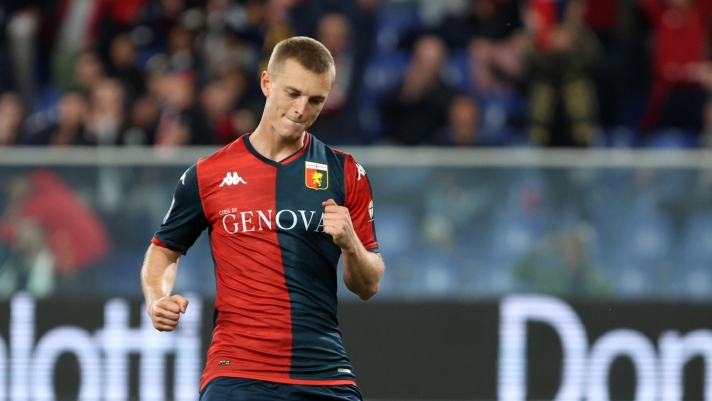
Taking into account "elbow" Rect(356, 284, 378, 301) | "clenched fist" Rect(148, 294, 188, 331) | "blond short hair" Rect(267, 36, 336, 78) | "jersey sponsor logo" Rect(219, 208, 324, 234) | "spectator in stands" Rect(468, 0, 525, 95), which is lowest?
"clenched fist" Rect(148, 294, 188, 331)

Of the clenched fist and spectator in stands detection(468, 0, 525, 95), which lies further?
spectator in stands detection(468, 0, 525, 95)

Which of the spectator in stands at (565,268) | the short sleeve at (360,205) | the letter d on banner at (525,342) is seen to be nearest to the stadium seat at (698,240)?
the spectator in stands at (565,268)

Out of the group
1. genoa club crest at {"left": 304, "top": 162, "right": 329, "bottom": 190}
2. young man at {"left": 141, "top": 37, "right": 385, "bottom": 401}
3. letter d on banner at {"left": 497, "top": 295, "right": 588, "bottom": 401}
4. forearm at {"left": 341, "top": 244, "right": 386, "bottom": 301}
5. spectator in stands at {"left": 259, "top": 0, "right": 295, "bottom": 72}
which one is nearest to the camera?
forearm at {"left": 341, "top": 244, "right": 386, "bottom": 301}

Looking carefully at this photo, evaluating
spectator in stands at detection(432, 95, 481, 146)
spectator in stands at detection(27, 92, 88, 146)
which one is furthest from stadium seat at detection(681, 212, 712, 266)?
spectator in stands at detection(27, 92, 88, 146)

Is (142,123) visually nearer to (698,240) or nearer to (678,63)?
(698,240)

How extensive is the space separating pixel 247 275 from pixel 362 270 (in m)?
0.44

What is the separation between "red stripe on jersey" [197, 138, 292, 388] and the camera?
4.20 metres

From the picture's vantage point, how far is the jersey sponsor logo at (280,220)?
4.26m

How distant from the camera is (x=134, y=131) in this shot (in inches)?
351

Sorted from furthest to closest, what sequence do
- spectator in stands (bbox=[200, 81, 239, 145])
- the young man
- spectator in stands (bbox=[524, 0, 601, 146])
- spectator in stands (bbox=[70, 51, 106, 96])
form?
spectator in stands (bbox=[70, 51, 106, 96]), spectator in stands (bbox=[524, 0, 601, 146]), spectator in stands (bbox=[200, 81, 239, 145]), the young man

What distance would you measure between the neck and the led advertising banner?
140 inches

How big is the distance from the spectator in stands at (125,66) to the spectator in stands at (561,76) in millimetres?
3357

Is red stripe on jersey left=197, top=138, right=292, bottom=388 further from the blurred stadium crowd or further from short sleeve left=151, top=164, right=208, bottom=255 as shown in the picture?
the blurred stadium crowd

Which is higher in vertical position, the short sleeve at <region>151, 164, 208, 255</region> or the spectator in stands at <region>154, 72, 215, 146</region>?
the spectator in stands at <region>154, 72, 215, 146</region>
